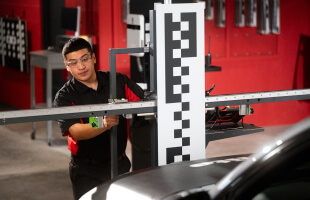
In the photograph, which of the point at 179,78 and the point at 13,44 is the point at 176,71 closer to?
the point at 179,78

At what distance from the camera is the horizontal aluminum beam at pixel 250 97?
3.59m

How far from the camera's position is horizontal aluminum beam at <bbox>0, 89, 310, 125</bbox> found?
10.4 ft

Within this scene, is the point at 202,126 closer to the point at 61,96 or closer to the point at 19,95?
the point at 61,96

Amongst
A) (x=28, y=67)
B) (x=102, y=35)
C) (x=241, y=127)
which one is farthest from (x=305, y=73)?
(x=241, y=127)

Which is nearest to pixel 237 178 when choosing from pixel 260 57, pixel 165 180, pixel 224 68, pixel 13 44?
pixel 165 180

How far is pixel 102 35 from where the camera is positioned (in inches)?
281

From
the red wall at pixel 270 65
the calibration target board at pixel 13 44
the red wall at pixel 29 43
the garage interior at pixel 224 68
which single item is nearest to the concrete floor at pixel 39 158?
the garage interior at pixel 224 68

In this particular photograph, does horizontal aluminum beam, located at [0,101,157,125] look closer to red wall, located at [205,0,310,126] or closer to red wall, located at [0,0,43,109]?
red wall, located at [205,0,310,126]

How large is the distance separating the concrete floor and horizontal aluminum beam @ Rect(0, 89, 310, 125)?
201cm

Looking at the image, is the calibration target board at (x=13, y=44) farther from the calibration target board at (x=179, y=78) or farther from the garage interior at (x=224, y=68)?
the calibration target board at (x=179, y=78)

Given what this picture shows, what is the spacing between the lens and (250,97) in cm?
363

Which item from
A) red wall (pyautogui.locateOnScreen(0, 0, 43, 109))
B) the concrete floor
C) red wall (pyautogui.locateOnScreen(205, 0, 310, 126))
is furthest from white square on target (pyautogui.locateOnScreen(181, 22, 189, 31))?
red wall (pyautogui.locateOnScreen(0, 0, 43, 109))

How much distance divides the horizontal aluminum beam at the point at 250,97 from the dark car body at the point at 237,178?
0.56 meters

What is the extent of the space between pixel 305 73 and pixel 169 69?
490cm
